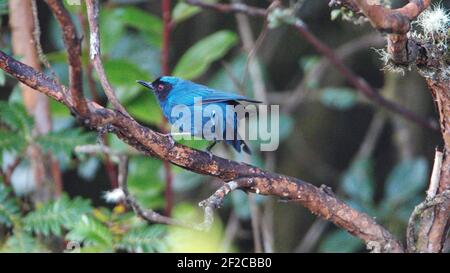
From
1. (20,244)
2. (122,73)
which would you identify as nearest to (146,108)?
(122,73)

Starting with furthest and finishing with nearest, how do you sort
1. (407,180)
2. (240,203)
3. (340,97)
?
(240,203), (340,97), (407,180)

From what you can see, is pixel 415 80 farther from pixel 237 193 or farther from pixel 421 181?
pixel 237 193

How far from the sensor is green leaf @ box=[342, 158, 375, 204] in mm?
4465

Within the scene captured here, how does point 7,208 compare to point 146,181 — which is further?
point 146,181

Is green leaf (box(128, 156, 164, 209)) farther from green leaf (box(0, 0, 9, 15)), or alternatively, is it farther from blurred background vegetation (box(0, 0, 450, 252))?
green leaf (box(0, 0, 9, 15))

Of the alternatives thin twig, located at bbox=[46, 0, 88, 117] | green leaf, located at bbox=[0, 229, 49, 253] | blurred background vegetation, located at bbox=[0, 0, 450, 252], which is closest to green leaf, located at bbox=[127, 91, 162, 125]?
blurred background vegetation, located at bbox=[0, 0, 450, 252]

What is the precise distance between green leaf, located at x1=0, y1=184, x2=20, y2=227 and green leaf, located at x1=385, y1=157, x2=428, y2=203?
233cm

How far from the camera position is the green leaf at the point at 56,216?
10.9 feet

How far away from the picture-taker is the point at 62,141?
142 inches

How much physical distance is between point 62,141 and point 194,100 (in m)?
0.73

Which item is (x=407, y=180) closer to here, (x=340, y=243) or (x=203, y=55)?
(x=340, y=243)

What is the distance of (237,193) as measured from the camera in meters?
4.71

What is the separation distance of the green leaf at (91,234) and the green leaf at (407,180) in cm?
202
